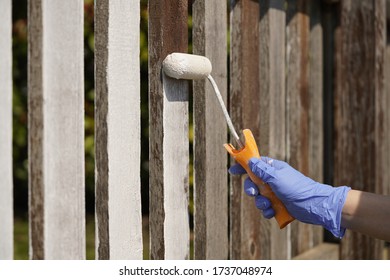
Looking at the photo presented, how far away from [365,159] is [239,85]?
1.27 m

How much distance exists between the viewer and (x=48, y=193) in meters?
1.67

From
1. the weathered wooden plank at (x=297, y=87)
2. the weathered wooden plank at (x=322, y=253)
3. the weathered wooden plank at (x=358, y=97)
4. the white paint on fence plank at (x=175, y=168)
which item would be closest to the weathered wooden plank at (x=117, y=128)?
the white paint on fence plank at (x=175, y=168)

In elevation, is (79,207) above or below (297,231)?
above

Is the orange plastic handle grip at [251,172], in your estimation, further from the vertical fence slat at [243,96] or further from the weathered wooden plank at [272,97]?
the weathered wooden plank at [272,97]

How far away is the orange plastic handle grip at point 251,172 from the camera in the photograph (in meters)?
2.00

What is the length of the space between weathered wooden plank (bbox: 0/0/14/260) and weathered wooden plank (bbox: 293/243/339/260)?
168 centimetres

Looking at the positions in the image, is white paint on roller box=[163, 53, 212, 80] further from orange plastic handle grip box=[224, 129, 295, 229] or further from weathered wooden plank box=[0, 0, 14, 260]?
weathered wooden plank box=[0, 0, 14, 260]

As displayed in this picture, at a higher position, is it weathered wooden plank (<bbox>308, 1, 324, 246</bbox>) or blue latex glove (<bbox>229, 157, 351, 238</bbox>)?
weathered wooden plank (<bbox>308, 1, 324, 246</bbox>)

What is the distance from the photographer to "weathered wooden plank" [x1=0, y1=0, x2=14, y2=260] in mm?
1727

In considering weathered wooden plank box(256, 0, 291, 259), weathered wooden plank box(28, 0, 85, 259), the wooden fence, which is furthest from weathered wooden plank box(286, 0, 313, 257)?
weathered wooden plank box(28, 0, 85, 259)

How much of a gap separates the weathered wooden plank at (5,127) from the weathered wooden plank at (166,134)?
0.41m
